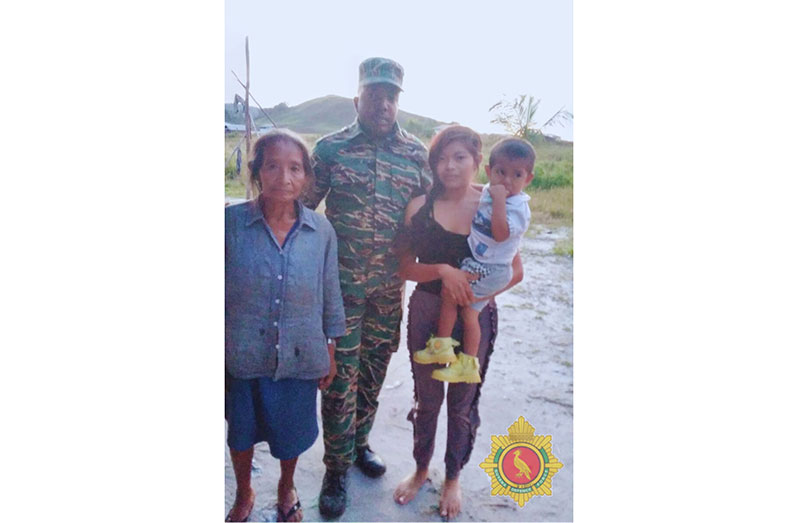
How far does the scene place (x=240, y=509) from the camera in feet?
9.73

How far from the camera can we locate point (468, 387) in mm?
3053

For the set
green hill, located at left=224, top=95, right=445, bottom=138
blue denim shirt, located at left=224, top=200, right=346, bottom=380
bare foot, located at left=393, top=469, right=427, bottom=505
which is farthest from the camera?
bare foot, located at left=393, top=469, right=427, bottom=505

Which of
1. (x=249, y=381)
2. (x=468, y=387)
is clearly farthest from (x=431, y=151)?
(x=249, y=381)

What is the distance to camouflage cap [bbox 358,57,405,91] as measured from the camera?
9.64ft

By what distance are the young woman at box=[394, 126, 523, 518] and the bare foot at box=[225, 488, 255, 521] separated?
0.76 m

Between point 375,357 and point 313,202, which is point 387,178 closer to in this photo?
point 313,202

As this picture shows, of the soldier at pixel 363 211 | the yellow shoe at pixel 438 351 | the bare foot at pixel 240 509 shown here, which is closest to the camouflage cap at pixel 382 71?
the soldier at pixel 363 211

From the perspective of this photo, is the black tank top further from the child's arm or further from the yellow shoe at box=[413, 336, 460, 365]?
the yellow shoe at box=[413, 336, 460, 365]

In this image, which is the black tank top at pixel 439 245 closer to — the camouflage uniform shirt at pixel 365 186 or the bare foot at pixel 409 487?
the camouflage uniform shirt at pixel 365 186

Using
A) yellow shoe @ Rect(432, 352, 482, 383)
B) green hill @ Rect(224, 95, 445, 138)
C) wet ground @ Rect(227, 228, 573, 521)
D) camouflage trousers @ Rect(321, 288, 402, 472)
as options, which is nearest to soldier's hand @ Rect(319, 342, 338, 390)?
camouflage trousers @ Rect(321, 288, 402, 472)

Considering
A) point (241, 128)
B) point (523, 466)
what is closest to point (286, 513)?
point (523, 466)

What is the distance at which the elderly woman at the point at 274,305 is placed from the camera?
113 inches

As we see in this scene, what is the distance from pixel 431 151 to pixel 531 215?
591 millimetres

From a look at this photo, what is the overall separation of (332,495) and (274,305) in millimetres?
1043
